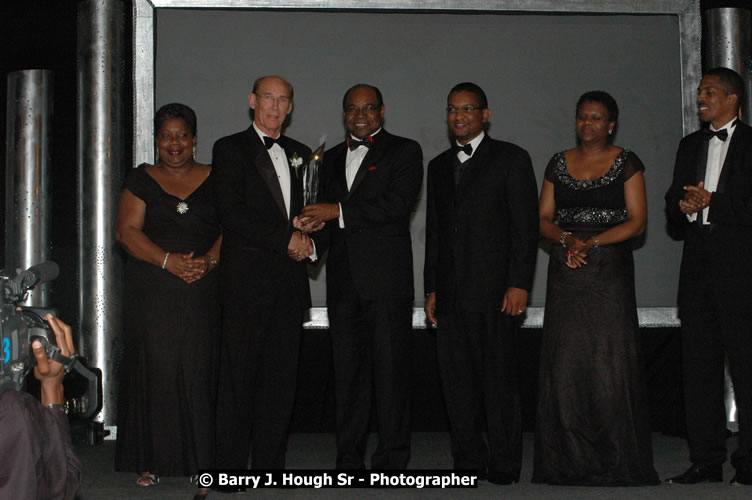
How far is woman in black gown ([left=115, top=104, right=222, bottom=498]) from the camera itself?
4.09 metres

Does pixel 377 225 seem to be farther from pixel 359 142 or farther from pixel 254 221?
pixel 254 221

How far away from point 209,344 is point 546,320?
1.51m

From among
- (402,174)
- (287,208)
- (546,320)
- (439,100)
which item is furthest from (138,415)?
(439,100)

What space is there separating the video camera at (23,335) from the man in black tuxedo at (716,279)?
9.58 ft

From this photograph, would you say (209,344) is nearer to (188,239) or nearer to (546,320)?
(188,239)

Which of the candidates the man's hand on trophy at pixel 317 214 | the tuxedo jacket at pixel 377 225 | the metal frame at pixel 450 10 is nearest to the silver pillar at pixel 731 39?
the metal frame at pixel 450 10

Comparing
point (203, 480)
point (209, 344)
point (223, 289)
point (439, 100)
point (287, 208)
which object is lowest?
point (203, 480)

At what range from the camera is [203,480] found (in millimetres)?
3762

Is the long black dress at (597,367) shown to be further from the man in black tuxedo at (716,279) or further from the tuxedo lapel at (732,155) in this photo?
the tuxedo lapel at (732,155)

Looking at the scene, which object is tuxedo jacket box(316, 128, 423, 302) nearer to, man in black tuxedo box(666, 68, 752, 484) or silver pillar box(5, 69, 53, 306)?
man in black tuxedo box(666, 68, 752, 484)

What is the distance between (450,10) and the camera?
573 centimetres

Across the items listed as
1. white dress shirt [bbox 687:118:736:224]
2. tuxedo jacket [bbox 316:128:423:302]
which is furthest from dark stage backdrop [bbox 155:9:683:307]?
white dress shirt [bbox 687:118:736:224]

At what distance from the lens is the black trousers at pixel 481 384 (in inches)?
159

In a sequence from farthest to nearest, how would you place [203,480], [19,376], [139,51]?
1. [139,51]
2. [203,480]
3. [19,376]
